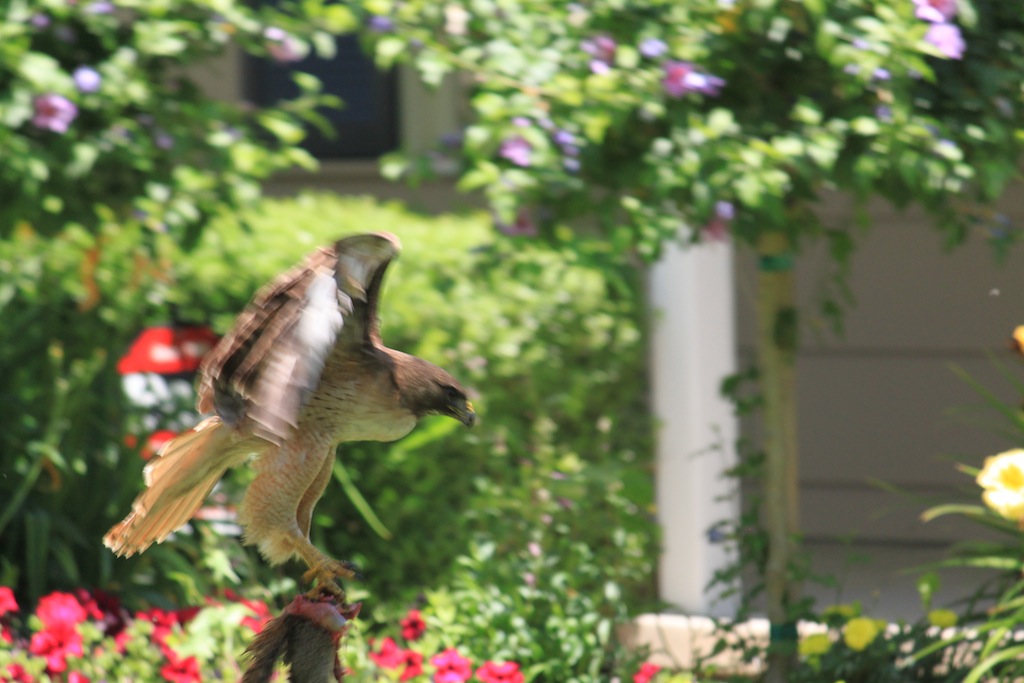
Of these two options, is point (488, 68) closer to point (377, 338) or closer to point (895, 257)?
point (377, 338)

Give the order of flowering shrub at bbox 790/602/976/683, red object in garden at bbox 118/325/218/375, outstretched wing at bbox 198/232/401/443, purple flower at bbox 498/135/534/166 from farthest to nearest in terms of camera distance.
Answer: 1. red object in garden at bbox 118/325/218/375
2. flowering shrub at bbox 790/602/976/683
3. purple flower at bbox 498/135/534/166
4. outstretched wing at bbox 198/232/401/443

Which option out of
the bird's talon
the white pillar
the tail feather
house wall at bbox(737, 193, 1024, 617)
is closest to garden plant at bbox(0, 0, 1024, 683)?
the white pillar

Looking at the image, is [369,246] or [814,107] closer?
[369,246]

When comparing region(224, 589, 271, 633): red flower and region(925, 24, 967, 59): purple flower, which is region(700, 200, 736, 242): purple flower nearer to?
region(925, 24, 967, 59): purple flower

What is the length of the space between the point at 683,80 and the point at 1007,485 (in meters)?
1.25

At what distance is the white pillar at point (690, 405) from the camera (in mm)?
4699

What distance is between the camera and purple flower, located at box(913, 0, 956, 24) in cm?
311

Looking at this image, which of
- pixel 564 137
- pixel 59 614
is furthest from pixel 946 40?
pixel 59 614

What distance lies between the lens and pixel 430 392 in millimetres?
2088

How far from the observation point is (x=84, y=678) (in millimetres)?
3127

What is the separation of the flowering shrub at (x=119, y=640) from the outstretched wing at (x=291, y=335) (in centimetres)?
126

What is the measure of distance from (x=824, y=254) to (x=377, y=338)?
14.0ft

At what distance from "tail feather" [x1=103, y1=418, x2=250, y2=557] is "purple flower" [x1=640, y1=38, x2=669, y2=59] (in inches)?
61.9

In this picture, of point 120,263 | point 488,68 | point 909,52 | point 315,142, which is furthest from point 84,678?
point 315,142
